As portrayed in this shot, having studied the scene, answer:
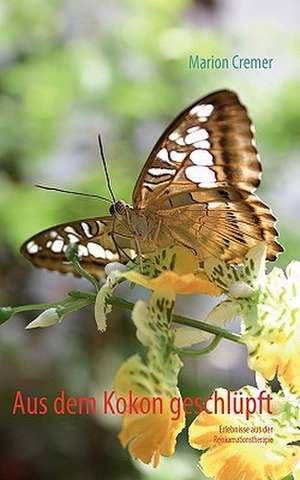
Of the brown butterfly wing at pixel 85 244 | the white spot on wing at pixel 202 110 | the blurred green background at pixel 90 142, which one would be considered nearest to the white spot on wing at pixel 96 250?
the brown butterfly wing at pixel 85 244

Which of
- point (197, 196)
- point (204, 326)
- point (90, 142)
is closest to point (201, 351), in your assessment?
point (204, 326)

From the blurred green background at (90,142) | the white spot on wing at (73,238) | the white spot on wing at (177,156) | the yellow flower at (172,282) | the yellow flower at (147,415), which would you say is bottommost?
the yellow flower at (147,415)

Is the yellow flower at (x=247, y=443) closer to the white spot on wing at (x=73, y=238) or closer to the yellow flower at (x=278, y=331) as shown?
the yellow flower at (x=278, y=331)

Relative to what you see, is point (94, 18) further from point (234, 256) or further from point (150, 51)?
point (234, 256)

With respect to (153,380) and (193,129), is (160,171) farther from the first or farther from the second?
(153,380)

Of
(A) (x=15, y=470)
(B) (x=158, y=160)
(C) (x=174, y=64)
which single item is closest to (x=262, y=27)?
(C) (x=174, y=64)

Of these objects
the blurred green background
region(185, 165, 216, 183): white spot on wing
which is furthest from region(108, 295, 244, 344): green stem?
the blurred green background
